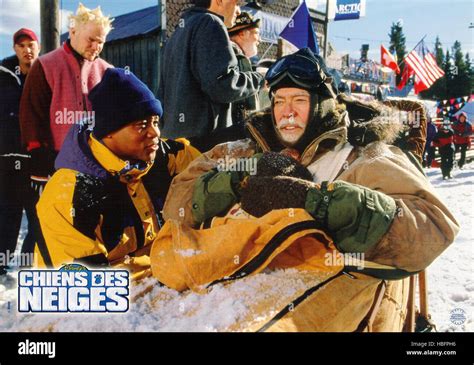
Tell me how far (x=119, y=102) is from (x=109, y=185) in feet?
1.10

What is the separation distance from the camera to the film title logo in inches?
72.0

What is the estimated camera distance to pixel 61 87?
2070 mm

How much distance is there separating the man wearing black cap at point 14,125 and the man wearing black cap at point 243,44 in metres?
0.91

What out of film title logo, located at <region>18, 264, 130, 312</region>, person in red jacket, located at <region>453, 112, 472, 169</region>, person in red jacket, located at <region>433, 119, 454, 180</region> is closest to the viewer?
film title logo, located at <region>18, 264, 130, 312</region>

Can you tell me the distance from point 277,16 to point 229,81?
44cm

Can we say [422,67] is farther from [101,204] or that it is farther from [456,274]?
[101,204]

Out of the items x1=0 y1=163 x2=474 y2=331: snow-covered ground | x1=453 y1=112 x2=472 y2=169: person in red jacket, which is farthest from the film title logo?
x1=453 y1=112 x2=472 y2=169: person in red jacket

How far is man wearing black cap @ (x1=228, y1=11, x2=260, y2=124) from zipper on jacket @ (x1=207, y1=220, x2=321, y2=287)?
2.85 ft

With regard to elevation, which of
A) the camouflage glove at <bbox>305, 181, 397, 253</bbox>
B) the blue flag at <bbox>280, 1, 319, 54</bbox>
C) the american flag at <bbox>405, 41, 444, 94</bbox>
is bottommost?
the camouflage glove at <bbox>305, 181, 397, 253</bbox>

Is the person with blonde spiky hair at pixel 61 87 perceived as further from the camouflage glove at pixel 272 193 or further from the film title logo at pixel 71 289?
the camouflage glove at pixel 272 193

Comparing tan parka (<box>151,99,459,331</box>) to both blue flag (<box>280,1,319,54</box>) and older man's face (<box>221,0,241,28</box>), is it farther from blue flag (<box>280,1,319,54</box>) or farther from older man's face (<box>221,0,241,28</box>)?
older man's face (<box>221,0,241,28</box>)

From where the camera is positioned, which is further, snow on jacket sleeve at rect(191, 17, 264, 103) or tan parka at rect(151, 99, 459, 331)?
snow on jacket sleeve at rect(191, 17, 264, 103)
